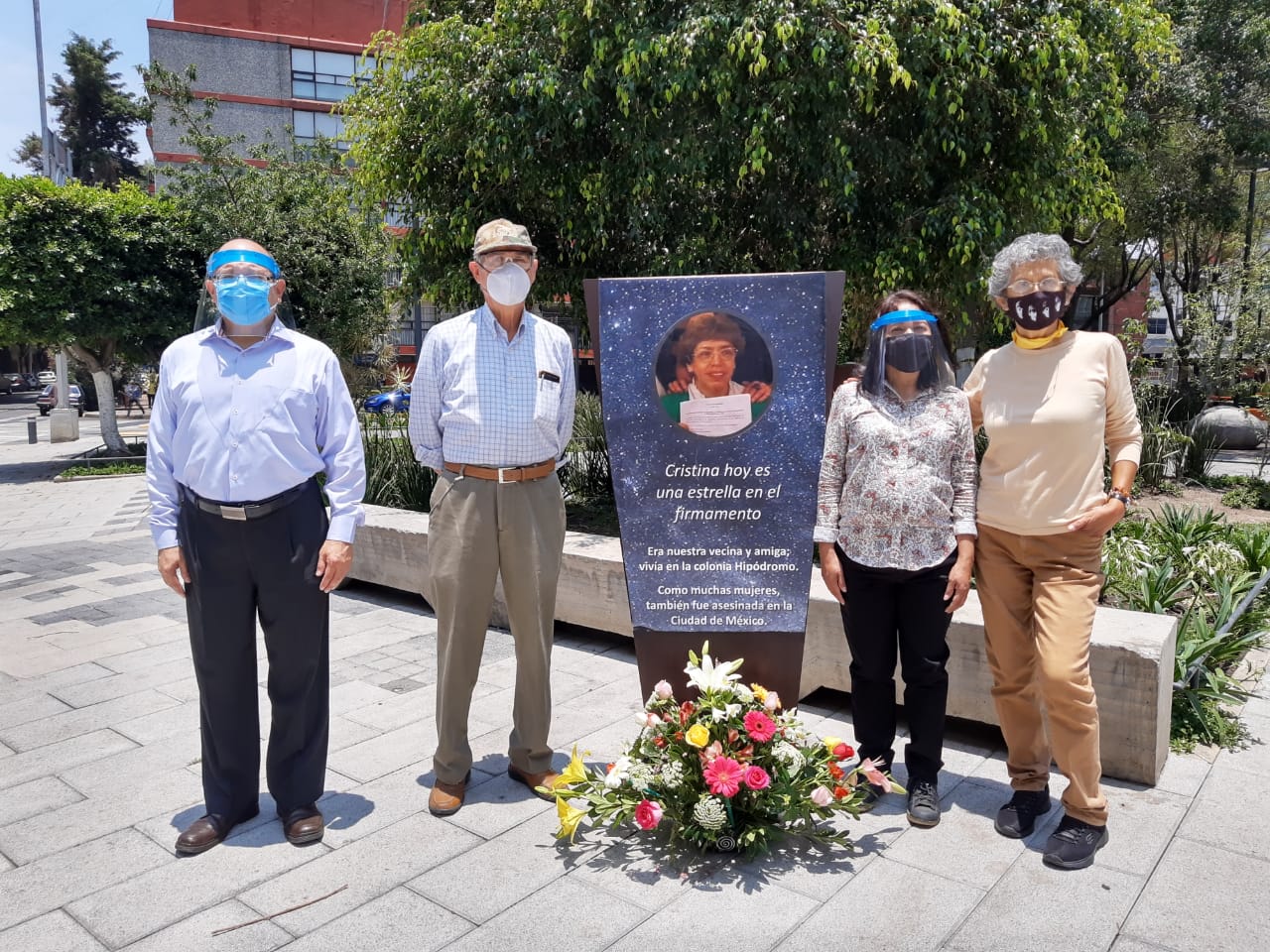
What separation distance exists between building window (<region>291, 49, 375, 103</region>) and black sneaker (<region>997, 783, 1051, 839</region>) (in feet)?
138

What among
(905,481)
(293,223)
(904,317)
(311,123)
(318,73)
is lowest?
(905,481)

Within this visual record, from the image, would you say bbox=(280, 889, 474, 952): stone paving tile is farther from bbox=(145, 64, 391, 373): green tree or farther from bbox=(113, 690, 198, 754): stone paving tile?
bbox=(145, 64, 391, 373): green tree

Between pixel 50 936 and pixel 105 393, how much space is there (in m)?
17.7

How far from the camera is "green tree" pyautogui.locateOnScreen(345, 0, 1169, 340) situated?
5961 millimetres

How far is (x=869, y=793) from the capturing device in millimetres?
3436

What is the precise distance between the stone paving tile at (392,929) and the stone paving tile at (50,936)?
589 millimetres

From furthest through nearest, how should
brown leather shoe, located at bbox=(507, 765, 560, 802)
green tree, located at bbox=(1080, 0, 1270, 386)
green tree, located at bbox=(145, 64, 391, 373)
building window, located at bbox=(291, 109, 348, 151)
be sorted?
building window, located at bbox=(291, 109, 348, 151), green tree, located at bbox=(145, 64, 391, 373), green tree, located at bbox=(1080, 0, 1270, 386), brown leather shoe, located at bbox=(507, 765, 560, 802)

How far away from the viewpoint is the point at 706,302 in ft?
11.5

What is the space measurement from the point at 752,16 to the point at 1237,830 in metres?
4.87

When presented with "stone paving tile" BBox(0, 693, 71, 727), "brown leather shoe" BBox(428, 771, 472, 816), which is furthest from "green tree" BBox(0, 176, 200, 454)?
"brown leather shoe" BBox(428, 771, 472, 816)

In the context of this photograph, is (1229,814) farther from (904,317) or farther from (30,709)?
(30,709)

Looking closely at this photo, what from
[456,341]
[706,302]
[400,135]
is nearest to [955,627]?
[706,302]

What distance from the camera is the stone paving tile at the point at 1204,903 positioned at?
2643 millimetres

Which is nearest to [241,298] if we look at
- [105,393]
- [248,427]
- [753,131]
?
[248,427]
